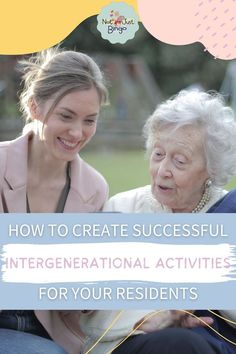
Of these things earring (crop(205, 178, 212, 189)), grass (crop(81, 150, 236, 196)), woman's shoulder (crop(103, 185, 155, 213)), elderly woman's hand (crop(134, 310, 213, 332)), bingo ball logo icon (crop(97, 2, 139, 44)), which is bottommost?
elderly woman's hand (crop(134, 310, 213, 332))

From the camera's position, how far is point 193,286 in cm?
219

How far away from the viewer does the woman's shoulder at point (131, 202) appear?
8.32 feet

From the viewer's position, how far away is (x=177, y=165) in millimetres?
2488

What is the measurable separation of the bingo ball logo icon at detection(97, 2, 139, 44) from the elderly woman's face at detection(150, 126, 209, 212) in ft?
1.27

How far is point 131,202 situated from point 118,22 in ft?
2.20

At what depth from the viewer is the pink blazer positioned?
96.7 inches

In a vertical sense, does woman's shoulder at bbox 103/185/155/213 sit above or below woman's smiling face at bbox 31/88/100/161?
below

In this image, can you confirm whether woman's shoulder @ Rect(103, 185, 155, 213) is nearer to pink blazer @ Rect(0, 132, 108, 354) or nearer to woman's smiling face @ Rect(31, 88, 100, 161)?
pink blazer @ Rect(0, 132, 108, 354)

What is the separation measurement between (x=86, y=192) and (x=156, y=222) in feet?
1.53

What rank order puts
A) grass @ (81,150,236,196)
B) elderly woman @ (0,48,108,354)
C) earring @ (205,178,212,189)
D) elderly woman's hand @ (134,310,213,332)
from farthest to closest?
grass @ (81,150,236,196) → earring @ (205,178,212,189) → elderly woman @ (0,48,108,354) → elderly woman's hand @ (134,310,213,332)

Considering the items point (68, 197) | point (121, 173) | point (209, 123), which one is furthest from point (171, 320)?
point (121, 173)

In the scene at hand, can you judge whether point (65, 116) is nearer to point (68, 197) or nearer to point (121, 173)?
point (68, 197)

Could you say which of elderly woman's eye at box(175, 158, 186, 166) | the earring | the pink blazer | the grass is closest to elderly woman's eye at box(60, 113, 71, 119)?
the pink blazer

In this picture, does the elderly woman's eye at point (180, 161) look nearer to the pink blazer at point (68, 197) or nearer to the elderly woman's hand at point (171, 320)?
the pink blazer at point (68, 197)
